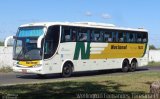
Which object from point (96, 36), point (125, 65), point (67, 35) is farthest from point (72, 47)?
point (125, 65)

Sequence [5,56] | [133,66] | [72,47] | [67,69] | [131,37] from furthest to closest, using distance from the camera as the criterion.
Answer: [133,66], [5,56], [131,37], [72,47], [67,69]

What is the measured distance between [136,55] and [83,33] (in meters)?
7.04

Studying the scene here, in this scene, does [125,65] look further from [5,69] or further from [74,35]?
[5,69]

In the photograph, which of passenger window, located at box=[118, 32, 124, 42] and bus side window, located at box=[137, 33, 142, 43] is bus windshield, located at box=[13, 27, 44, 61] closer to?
passenger window, located at box=[118, 32, 124, 42]

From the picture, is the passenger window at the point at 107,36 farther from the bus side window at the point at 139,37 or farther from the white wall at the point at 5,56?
the white wall at the point at 5,56

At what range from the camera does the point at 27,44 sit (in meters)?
26.2

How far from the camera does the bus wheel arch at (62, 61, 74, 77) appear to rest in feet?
89.9

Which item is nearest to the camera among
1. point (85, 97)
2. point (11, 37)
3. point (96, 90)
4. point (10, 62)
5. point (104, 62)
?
point (85, 97)

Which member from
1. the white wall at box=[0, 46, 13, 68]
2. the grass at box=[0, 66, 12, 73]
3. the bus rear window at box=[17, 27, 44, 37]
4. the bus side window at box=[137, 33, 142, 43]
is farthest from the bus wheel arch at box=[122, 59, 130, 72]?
the bus rear window at box=[17, 27, 44, 37]

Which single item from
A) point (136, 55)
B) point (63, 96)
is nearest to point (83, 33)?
point (136, 55)

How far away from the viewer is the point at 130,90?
1695 centimetres

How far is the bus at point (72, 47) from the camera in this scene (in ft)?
84.9

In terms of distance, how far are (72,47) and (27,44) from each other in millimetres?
2939

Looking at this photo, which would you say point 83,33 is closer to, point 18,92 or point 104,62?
point 104,62
